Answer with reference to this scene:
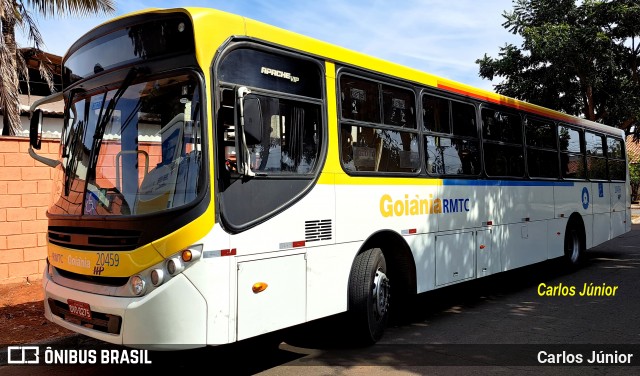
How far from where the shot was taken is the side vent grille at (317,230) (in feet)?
16.5

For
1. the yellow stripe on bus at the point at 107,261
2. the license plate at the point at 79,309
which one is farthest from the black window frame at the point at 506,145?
the license plate at the point at 79,309

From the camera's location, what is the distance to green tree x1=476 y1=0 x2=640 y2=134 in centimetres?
2002

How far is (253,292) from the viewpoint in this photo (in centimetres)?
441

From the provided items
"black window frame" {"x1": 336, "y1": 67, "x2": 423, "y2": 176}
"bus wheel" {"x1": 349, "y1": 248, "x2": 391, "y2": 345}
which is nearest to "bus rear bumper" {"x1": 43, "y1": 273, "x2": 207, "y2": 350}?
"bus wheel" {"x1": 349, "y1": 248, "x2": 391, "y2": 345}

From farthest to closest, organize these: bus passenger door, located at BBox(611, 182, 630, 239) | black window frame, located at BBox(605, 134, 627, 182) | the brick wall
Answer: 1. bus passenger door, located at BBox(611, 182, 630, 239)
2. black window frame, located at BBox(605, 134, 627, 182)
3. the brick wall

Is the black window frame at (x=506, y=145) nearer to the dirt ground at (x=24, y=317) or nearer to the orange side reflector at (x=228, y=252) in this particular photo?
the orange side reflector at (x=228, y=252)

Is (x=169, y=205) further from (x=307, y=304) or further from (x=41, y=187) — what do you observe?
(x=41, y=187)

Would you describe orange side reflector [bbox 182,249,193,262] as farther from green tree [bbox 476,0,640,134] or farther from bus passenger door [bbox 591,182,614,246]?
green tree [bbox 476,0,640,134]

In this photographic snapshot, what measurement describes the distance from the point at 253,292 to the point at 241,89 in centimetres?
160

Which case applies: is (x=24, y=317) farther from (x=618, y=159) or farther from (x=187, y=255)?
(x=618, y=159)

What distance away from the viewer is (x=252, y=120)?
426 centimetres

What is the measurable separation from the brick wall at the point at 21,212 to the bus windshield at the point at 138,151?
4200mm

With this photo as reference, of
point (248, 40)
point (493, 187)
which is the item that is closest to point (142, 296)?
point (248, 40)

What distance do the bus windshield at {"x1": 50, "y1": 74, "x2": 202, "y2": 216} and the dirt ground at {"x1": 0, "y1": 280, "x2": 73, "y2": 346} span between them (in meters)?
2.06
